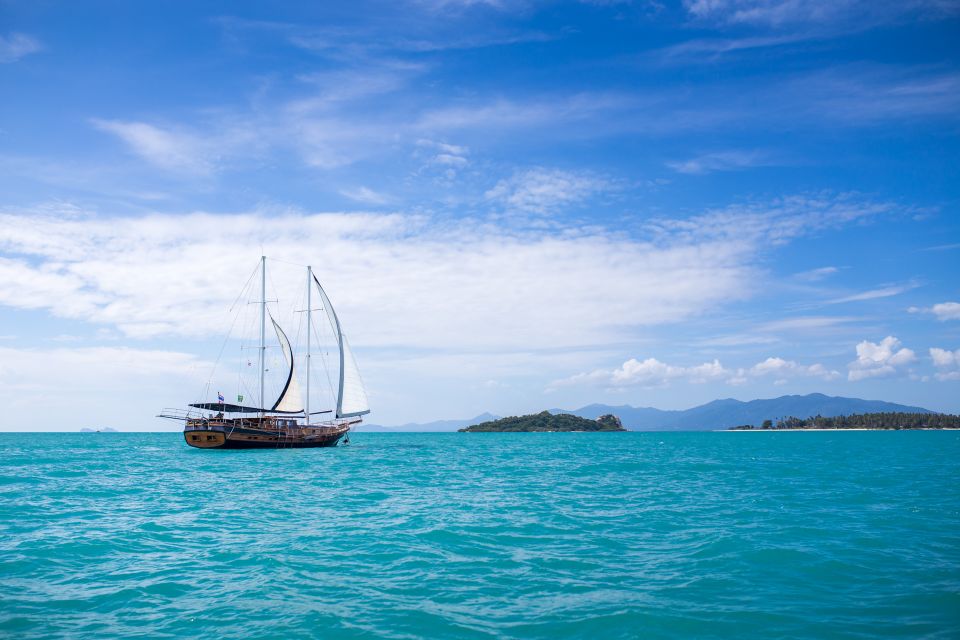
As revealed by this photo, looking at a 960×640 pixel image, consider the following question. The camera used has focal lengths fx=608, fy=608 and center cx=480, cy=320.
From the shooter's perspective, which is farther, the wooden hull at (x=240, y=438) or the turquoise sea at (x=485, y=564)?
the wooden hull at (x=240, y=438)

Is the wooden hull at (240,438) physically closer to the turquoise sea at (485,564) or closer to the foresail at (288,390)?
the foresail at (288,390)

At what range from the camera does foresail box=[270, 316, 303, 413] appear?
85875mm

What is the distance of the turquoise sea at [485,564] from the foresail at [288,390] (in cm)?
5067

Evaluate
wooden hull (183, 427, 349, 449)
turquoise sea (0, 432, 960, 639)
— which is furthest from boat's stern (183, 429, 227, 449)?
turquoise sea (0, 432, 960, 639)

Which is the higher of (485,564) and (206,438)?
(485,564)

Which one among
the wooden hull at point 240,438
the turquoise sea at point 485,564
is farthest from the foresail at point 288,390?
the turquoise sea at point 485,564

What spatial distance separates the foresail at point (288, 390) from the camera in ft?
282

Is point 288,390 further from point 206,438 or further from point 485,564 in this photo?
point 485,564

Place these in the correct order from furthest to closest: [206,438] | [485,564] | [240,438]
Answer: [206,438] → [240,438] → [485,564]

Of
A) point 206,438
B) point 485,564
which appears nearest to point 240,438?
point 206,438

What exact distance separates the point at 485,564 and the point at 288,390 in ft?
249

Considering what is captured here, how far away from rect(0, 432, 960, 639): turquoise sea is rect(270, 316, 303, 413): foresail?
166 feet

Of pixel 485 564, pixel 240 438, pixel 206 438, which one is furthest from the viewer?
pixel 206 438

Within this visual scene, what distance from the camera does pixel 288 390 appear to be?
88.3 m
